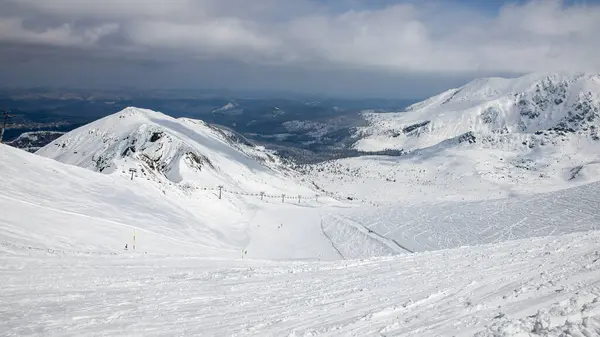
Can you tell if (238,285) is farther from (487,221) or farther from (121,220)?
(487,221)

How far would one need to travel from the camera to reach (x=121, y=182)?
175 feet

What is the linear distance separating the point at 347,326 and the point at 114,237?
86.8ft

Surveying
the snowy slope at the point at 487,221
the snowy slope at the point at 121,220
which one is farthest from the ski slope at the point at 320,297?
the snowy slope at the point at 487,221

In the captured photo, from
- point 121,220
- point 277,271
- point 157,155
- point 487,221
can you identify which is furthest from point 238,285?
point 157,155

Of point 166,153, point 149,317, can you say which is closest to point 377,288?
point 149,317

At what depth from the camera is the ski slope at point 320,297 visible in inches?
422

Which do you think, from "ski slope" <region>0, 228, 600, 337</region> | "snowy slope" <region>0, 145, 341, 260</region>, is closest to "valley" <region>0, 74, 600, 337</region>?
"ski slope" <region>0, 228, 600, 337</region>

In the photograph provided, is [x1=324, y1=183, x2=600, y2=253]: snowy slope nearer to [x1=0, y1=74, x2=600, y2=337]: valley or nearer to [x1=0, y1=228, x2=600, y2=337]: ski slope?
[x1=0, y1=74, x2=600, y2=337]: valley

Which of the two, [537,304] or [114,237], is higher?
[537,304]

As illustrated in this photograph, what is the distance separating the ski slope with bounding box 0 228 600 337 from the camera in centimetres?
1072

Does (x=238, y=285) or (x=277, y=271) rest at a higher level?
(x=238, y=285)

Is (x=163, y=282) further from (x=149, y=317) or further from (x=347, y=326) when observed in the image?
Result: (x=347, y=326)

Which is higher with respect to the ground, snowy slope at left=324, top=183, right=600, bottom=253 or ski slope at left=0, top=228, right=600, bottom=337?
ski slope at left=0, top=228, right=600, bottom=337

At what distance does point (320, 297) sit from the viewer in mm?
15898
